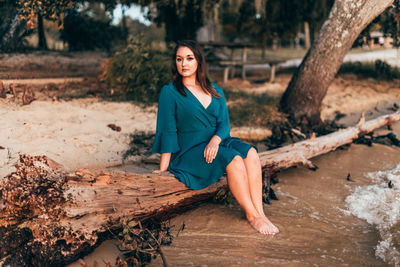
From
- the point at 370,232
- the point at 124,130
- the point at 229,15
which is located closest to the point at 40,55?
the point at 124,130

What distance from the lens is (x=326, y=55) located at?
658 cm

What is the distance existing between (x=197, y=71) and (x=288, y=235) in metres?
1.80

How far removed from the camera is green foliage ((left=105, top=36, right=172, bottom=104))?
7.97 meters

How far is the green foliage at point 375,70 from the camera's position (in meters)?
10.2

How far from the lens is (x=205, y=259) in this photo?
291cm

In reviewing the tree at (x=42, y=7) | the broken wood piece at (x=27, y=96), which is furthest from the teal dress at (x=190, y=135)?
the tree at (x=42, y=7)

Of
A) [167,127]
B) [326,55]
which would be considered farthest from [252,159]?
[326,55]

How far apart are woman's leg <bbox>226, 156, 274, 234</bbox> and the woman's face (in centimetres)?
97

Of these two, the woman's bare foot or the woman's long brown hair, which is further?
the woman's long brown hair

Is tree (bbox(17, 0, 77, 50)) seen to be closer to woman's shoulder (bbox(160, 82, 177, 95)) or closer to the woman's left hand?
woman's shoulder (bbox(160, 82, 177, 95))

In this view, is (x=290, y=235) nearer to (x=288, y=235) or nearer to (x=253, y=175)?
(x=288, y=235)

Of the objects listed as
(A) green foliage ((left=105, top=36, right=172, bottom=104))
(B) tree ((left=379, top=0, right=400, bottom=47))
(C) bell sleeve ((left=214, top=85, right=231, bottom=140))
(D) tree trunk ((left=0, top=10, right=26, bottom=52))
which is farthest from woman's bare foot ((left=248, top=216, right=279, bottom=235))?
(B) tree ((left=379, top=0, right=400, bottom=47))

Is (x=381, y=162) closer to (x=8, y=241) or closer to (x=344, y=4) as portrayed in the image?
(x=344, y=4)

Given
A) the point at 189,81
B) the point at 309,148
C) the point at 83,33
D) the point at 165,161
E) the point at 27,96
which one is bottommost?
the point at 309,148
